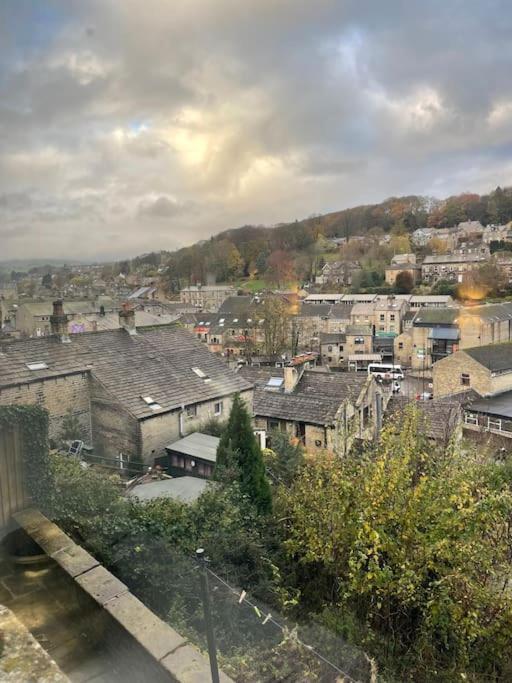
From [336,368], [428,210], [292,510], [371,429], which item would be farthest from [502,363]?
[428,210]

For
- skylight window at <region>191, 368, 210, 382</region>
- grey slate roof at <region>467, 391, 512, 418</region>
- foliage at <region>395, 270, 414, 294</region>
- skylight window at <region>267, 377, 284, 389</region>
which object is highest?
foliage at <region>395, 270, 414, 294</region>

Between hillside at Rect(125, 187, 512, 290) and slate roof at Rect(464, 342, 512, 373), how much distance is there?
1673 cm

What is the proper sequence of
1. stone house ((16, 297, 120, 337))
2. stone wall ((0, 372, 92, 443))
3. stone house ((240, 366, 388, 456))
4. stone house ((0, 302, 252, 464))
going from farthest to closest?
stone house ((240, 366, 388, 456)) < stone house ((16, 297, 120, 337)) < stone house ((0, 302, 252, 464)) < stone wall ((0, 372, 92, 443))

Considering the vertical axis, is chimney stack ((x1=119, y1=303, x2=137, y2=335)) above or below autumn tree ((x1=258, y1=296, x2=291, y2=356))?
above

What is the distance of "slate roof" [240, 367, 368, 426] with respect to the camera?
10133 millimetres

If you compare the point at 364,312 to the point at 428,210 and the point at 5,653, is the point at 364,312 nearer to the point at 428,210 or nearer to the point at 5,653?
the point at 5,653

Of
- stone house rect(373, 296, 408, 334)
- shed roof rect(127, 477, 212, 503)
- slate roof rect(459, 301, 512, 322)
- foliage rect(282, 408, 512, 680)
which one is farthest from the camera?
stone house rect(373, 296, 408, 334)

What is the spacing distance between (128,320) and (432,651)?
30.0ft

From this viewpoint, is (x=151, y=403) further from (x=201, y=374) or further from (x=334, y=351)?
(x=334, y=351)

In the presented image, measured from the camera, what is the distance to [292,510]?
4160 millimetres

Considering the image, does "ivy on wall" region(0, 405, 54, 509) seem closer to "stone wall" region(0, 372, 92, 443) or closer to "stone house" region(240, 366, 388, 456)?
"stone wall" region(0, 372, 92, 443)

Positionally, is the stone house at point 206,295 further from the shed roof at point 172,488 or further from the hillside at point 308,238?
the shed roof at point 172,488

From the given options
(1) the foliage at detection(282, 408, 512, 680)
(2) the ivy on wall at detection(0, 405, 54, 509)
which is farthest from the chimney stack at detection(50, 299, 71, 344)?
(1) the foliage at detection(282, 408, 512, 680)

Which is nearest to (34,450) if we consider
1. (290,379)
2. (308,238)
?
(290,379)
